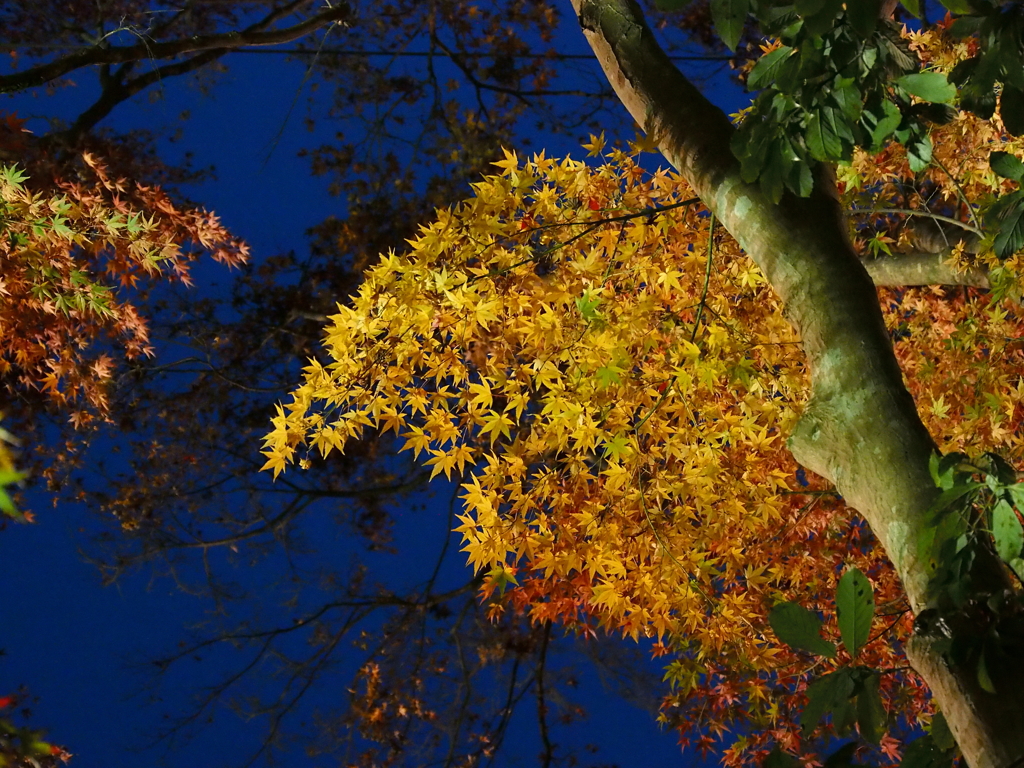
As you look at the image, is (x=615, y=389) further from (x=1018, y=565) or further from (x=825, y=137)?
(x=1018, y=565)

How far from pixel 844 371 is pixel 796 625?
34.0 inches

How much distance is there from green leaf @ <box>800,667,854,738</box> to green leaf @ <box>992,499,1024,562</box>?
280 mm

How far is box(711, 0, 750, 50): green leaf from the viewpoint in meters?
1.54

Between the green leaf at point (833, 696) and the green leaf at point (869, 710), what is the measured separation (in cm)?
2

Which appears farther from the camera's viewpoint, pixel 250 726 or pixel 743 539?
pixel 250 726

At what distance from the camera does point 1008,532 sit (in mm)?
1190

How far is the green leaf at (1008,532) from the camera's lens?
46.8 inches

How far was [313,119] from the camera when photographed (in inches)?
324

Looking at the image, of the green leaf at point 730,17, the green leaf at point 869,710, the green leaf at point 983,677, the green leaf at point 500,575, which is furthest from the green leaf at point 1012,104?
the green leaf at point 500,575

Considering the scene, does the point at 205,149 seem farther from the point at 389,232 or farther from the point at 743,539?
the point at 743,539

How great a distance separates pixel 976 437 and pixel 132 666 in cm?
641

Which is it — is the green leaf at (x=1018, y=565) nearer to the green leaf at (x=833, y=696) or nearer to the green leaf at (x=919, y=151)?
the green leaf at (x=833, y=696)

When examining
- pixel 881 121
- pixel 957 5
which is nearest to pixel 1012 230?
pixel 881 121

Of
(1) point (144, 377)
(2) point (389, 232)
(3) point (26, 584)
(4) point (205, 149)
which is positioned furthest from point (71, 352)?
(4) point (205, 149)
